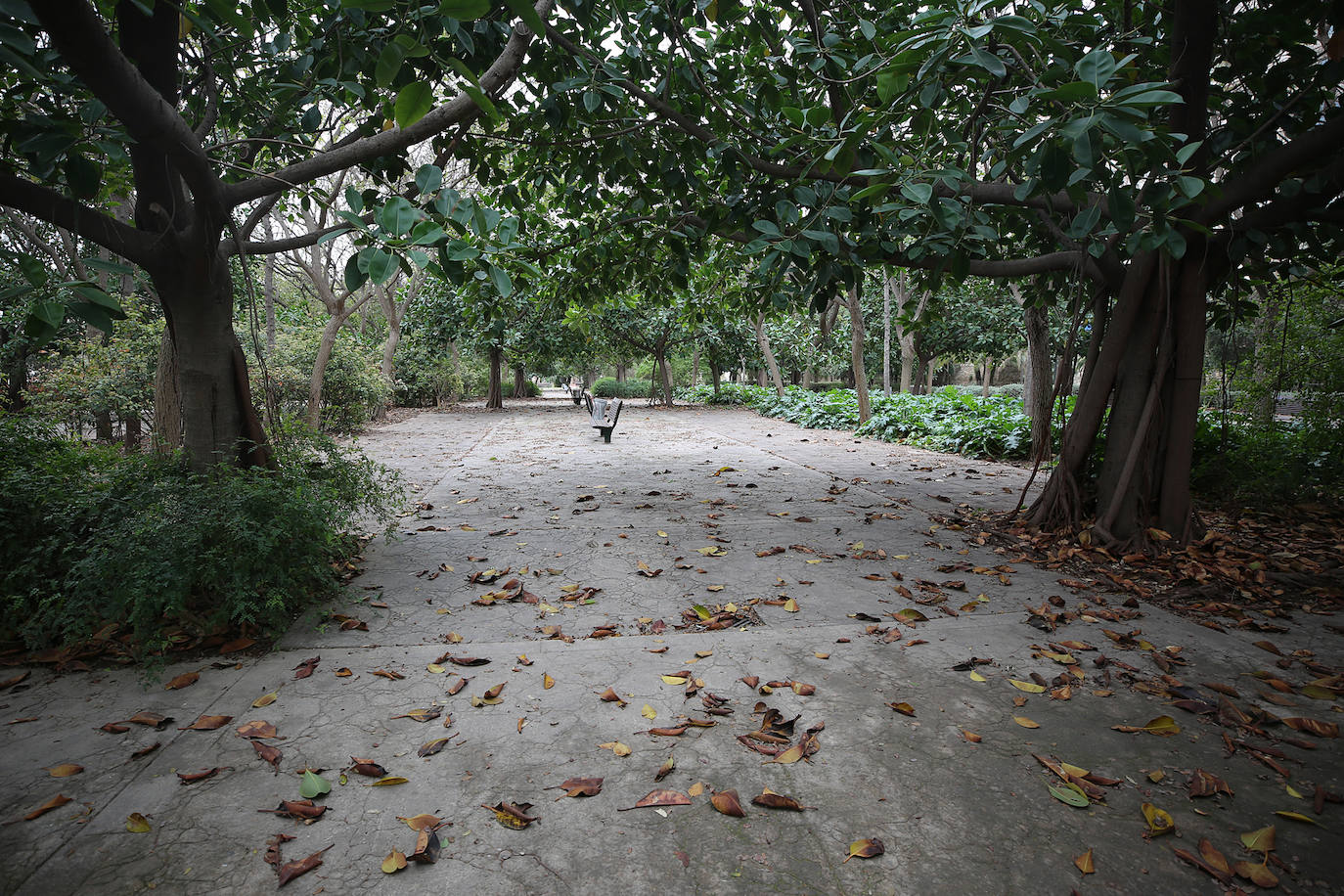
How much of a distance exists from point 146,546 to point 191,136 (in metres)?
2.02

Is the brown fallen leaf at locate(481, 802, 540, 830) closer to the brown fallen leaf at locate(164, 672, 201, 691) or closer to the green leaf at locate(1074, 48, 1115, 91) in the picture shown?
the brown fallen leaf at locate(164, 672, 201, 691)

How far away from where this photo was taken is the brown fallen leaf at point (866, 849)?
5.78ft

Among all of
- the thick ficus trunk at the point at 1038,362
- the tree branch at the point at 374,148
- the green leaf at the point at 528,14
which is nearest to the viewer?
the green leaf at the point at 528,14

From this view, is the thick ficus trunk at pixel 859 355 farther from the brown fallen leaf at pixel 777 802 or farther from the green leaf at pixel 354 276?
the green leaf at pixel 354 276

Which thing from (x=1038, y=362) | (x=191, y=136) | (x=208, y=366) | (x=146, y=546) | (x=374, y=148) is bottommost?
(x=146, y=546)

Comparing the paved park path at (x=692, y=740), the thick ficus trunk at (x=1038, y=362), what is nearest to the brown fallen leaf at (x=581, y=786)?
the paved park path at (x=692, y=740)

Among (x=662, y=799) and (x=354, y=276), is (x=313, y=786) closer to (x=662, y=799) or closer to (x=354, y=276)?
(x=662, y=799)

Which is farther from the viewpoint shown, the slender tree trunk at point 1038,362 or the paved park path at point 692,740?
the slender tree trunk at point 1038,362

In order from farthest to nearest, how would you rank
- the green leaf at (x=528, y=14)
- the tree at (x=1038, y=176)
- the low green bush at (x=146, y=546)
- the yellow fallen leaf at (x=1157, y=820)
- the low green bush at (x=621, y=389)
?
1. the low green bush at (x=621, y=389)
2. the tree at (x=1038, y=176)
3. the low green bush at (x=146, y=546)
4. the yellow fallen leaf at (x=1157, y=820)
5. the green leaf at (x=528, y=14)

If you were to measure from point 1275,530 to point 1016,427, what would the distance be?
503 cm

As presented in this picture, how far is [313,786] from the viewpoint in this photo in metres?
2.01

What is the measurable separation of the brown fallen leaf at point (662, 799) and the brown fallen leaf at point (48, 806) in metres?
1.78

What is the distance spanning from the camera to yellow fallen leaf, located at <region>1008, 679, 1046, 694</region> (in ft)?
8.70

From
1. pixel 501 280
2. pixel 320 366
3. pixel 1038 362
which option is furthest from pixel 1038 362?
pixel 320 366
